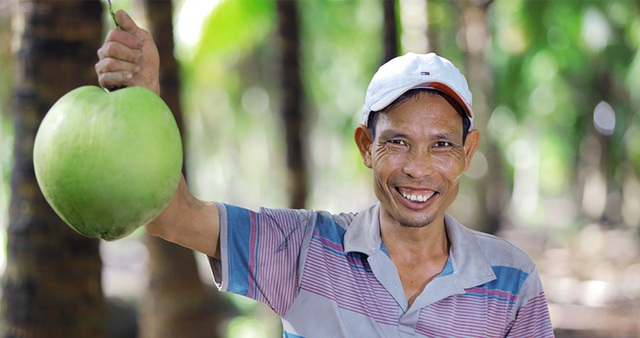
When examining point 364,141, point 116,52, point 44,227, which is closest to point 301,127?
point 44,227

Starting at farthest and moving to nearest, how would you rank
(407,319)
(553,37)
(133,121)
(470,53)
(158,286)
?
1. (553,37)
2. (470,53)
3. (158,286)
4. (407,319)
5. (133,121)

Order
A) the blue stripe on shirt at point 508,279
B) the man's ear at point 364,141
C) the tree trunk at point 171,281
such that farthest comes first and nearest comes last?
1. the tree trunk at point 171,281
2. the man's ear at point 364,141
3. the blue stripe on shirt at point 508,279

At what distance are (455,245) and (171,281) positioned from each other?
3.39 metres

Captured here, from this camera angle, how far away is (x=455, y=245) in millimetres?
2869

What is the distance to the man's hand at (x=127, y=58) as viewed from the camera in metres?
2.23

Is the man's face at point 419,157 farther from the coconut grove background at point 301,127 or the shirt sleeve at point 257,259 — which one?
the coconut grove background at point 301,127

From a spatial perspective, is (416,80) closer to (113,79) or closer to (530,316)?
(530,316)

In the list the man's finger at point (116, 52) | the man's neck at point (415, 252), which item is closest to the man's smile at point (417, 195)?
the man's neck at point (415, 252)

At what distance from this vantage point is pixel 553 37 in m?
26.2

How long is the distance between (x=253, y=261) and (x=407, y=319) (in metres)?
0.55

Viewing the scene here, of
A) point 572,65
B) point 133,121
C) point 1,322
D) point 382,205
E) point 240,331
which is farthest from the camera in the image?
point 572,65

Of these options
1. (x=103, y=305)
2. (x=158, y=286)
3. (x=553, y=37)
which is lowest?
(x=158, y=286)

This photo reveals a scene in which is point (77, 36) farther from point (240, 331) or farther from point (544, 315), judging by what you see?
point (240, 331)

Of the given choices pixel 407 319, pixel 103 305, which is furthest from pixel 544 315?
pixel 103 305
